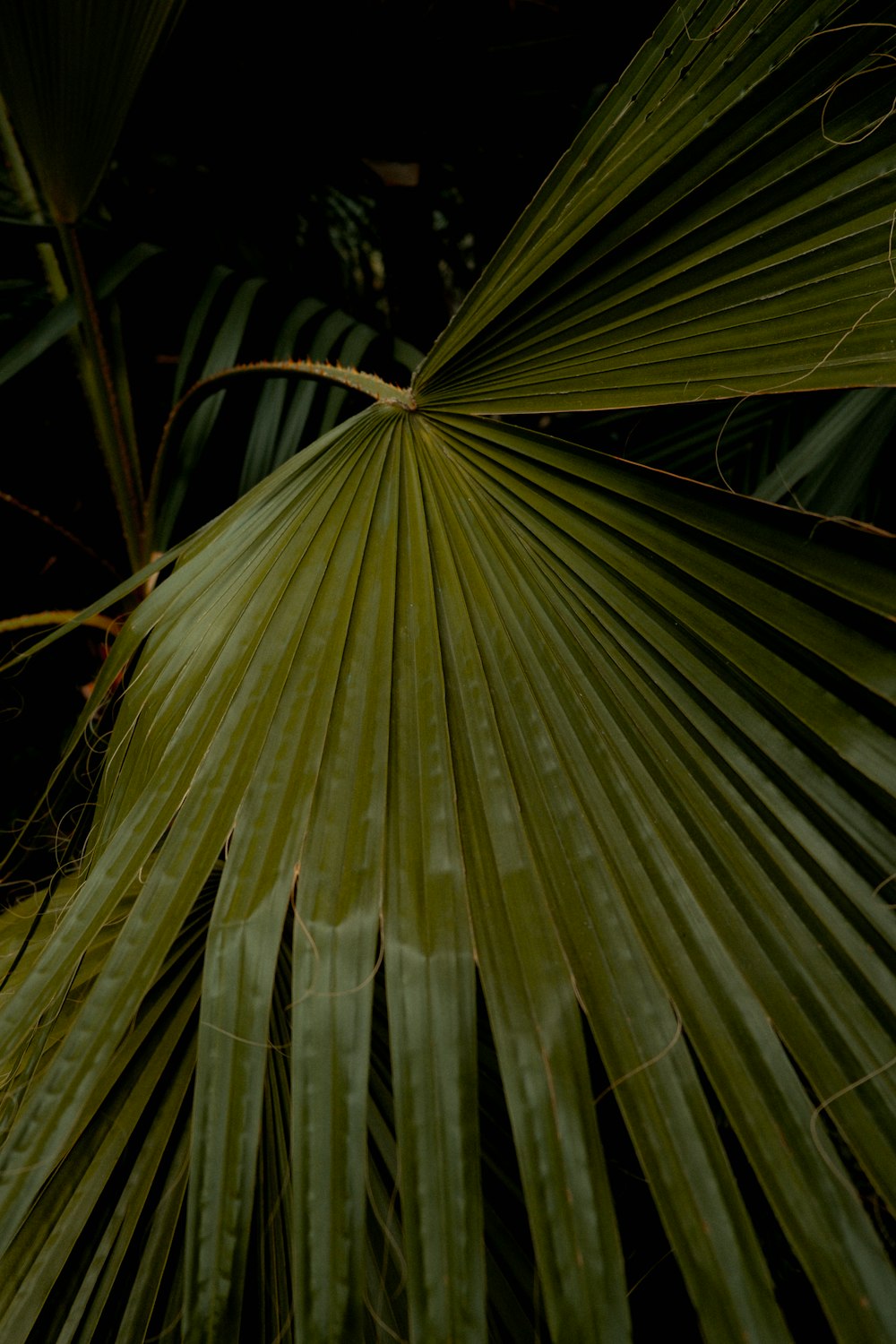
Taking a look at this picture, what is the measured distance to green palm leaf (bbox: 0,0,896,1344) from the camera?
32 cm

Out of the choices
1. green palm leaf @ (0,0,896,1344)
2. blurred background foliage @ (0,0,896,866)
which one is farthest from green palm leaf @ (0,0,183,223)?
green palm leaf @ (0,0,896,1344)

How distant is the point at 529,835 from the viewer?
41 cm

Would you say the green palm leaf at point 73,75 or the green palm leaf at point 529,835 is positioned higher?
the green palm leaf at point 73,75

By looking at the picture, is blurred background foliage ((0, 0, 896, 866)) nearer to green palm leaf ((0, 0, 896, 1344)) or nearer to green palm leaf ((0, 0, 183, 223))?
green palm leaf ((0, 0, 183, 223))

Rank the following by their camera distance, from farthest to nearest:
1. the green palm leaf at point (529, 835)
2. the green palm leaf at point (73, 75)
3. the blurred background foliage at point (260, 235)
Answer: the blurred background foliage at point (260, 235) < the green palm leaf at point (73, 75) < the green palm leaf at point (529, 835)

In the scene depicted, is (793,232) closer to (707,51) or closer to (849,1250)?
(707,51)

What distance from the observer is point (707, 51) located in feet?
1.57

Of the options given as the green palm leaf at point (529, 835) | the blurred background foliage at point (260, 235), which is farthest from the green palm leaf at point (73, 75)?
the green palm leaf at point (529, 835)

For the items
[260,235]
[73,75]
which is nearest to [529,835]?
[73,75]

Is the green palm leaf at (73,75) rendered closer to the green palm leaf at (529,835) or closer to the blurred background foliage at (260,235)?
the blurred background foliage at (260,235)

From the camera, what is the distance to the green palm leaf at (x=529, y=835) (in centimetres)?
32

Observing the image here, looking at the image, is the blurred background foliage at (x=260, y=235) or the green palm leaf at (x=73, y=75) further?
the blurred background foliage at (x=260, y=235)

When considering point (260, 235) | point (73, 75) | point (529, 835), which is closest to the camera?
point (529, 835)

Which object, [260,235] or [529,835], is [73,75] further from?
[529,835]
